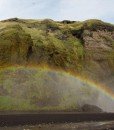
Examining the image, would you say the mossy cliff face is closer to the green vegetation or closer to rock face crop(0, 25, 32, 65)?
rock face crop(0, 25, 32, 65)

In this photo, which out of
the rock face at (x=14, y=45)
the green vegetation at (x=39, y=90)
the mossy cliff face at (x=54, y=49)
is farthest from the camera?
the rock face at (x=14, y=45)

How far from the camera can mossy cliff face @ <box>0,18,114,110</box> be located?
57.1 meters

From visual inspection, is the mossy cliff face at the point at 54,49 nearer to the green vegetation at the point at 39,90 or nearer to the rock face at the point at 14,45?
the rock face at the point at 14,45

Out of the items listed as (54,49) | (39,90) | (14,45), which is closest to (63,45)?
(54,49)

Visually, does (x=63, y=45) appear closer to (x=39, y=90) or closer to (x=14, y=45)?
(x=14, y=45)

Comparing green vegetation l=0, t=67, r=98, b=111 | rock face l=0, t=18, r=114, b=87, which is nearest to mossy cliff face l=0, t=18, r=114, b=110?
rock face l=0, t=18, r=114, b=87

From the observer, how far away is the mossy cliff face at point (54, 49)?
5709 cm

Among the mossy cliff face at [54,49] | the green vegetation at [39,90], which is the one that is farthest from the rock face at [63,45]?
the green vegetation at [39,90]

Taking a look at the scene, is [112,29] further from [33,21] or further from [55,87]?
[55,87]

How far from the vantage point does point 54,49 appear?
65.0 m

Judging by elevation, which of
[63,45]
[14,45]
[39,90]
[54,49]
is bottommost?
[39,90]

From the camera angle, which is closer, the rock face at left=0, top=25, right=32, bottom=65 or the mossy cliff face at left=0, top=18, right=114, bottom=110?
the mossy cliff face at left=0, top=18, right=114, bottom=110

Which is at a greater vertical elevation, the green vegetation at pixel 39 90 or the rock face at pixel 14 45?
the rock face at pixel 14 45

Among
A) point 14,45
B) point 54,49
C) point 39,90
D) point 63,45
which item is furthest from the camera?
point 63,45
